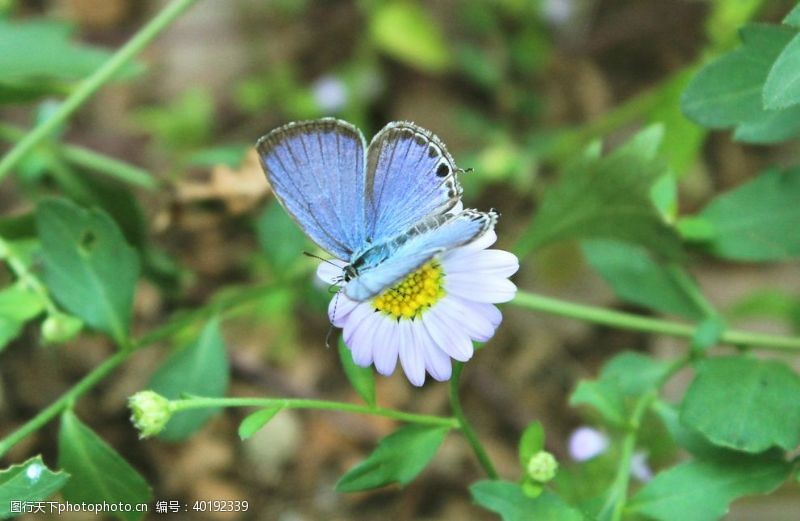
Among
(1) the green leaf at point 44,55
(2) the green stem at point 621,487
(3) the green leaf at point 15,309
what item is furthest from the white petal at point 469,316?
(1) the green leaf at point 44,55

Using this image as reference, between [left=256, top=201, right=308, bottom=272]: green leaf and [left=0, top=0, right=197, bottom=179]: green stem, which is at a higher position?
[left=0, top=0, right=197, bottom=179]: green stem

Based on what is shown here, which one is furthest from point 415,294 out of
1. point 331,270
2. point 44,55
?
point 44,55

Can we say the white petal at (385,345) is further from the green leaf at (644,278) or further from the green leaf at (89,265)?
the green leaf at (644,278)

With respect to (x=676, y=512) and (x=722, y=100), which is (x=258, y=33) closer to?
(x=722, y=100)

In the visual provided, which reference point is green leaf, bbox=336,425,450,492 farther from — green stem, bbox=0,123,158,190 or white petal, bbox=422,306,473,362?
green stem, bbox=0,123,158,190

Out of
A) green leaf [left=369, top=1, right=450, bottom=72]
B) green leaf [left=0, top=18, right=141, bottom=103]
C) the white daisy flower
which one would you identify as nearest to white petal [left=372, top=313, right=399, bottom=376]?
the white daisy flower

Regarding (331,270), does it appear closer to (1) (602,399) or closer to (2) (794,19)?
(1) (602,399)
